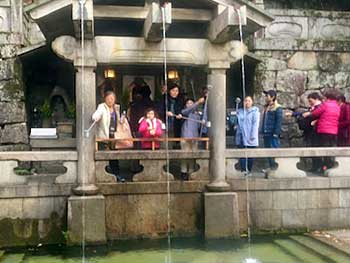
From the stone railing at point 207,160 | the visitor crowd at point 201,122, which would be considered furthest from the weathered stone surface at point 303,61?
the stone railing at point 207,160

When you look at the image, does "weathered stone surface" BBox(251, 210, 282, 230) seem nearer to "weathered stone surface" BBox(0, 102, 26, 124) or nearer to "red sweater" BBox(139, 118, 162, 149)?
"red sweater" BBox(139, 118, 162, 149)

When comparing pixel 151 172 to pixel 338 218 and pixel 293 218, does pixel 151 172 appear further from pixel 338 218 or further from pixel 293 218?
pixel 338 218

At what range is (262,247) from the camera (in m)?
9.17

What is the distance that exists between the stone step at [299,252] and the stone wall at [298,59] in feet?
17.1

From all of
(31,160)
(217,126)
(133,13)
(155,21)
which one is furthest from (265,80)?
(31,160)

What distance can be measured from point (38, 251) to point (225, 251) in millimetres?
3363

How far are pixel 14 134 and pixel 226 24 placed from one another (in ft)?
22.6

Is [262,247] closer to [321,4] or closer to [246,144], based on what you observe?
[246,144]

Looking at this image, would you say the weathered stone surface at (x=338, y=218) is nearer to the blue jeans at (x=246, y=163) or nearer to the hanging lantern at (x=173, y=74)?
the blue jeans at (x=246, y=163)

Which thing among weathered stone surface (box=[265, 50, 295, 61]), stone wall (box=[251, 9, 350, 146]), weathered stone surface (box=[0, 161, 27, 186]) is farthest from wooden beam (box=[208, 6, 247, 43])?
weathered stone surface (box=[265, 50, 295, 61])

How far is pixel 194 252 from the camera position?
28.9ft

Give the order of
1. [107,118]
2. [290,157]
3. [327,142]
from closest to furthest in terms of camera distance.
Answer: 1. [107,118]
2. [290,157]
3. [327,142]

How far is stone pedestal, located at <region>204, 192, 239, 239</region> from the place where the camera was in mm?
9570

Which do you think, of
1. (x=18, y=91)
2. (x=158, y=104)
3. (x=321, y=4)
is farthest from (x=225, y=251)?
(x=321, y=4)
